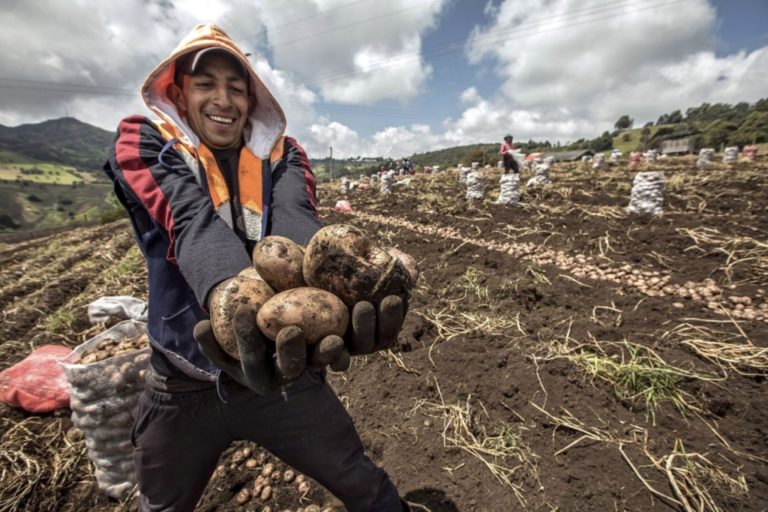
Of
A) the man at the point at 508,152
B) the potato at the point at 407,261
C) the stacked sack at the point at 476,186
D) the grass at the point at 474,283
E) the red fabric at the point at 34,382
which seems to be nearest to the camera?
the potato at the point at 407,261

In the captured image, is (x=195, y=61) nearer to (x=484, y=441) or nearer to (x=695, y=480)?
(x=484, y=441)

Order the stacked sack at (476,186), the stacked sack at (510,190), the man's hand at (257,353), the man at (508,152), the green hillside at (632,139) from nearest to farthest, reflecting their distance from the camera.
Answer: the man's hand at (257,353) < the stacked sack at (510,190) < the stacked sack at (476,186) < the man at (508,152) < the green hillside at (632,139)

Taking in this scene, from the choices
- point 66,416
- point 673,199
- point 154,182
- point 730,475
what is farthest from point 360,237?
point 673,199

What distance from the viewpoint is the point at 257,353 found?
101 centimetres

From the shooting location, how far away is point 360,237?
1.22 meters

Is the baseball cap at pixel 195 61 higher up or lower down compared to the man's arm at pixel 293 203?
higher up

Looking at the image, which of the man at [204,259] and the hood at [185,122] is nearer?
the man at [204,259]

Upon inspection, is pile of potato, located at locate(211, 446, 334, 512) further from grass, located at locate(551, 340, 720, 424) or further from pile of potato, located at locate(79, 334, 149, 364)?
grass, located at locate(551, 340, 720, 424)

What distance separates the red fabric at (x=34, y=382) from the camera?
2.83 metres

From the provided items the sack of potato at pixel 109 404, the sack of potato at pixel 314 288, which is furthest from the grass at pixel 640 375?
the sack of potato at pixel 109 404

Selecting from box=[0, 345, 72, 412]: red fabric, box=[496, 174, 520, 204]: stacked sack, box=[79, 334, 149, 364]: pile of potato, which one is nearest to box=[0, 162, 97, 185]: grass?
box=[496, 174, 520, 204]: stacked sack

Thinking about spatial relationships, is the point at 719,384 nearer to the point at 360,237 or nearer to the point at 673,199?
the point at 360,237

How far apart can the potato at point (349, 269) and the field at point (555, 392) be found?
1.66 metres

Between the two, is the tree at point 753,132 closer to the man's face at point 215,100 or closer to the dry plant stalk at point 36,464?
the man's face at point 215,100
